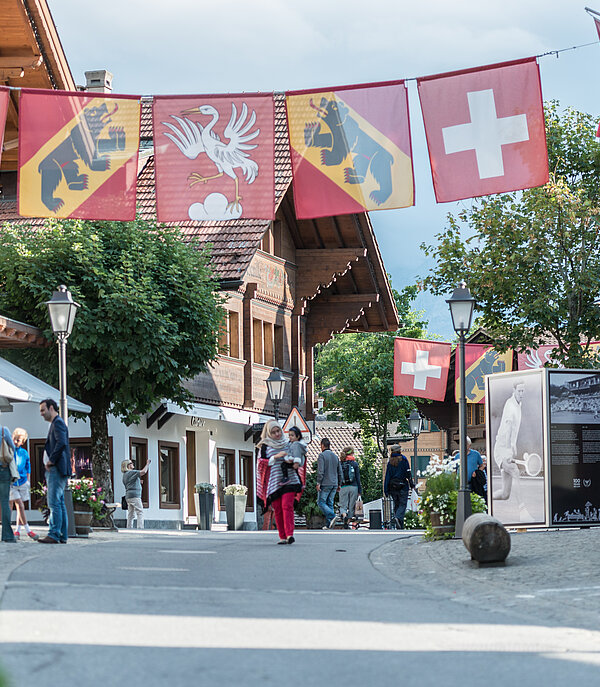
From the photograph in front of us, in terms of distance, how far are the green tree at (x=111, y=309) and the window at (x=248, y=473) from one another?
12679mm

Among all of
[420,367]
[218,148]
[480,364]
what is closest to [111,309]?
[218,148]

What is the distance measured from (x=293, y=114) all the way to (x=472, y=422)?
4685cm

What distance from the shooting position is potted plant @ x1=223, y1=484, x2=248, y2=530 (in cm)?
2872

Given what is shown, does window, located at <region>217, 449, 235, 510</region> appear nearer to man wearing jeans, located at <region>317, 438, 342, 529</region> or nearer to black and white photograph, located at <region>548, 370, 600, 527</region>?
man wearing jeans, located at <region>317, 438, 342, 529</region>

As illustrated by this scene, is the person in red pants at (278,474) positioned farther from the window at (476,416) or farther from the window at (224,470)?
the window at (476,416)

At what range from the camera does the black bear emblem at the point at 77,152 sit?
1886cm

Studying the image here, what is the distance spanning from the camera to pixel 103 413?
28609 millimetres

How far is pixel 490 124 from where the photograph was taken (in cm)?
1792

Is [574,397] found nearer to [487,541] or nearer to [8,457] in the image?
[487,541]

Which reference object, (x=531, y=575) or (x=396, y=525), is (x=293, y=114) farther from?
(x=396, y=525)

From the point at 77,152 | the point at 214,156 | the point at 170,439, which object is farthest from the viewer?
the point at 170,439

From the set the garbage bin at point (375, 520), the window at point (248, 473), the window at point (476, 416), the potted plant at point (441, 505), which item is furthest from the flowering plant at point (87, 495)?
the window at point (476, 416)

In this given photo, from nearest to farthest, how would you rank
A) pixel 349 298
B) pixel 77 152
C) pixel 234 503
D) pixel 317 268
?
pixel 77 152 < pixel 234 503 < pixel 317 268 < pixel 349 298

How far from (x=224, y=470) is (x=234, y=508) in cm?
1115
